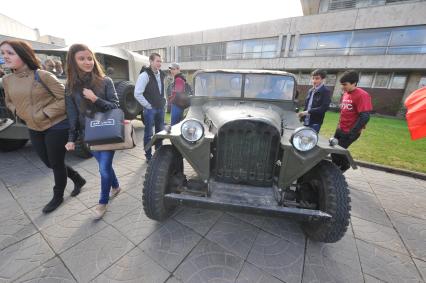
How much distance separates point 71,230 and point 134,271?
1.02 m

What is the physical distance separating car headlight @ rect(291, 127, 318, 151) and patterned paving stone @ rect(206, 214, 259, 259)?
3.83ft

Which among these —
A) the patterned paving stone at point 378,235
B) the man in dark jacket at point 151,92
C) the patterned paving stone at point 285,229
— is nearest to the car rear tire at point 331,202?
the patterned paving stone at point 285,229

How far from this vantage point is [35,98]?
2.16m

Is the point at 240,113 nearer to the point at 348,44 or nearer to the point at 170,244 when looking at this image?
the point at 170,244

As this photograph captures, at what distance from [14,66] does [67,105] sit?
64 centimetres

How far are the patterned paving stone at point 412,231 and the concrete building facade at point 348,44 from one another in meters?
18.9

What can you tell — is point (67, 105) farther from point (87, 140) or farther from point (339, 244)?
point (339, 244)

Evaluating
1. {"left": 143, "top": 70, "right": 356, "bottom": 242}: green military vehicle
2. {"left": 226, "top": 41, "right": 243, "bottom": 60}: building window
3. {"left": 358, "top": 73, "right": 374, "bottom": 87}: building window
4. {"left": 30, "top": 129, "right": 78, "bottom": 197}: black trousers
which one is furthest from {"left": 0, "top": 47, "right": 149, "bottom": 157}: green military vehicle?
{"left": 358, "top": 73, "right": 374, "bottom": 87}: building window

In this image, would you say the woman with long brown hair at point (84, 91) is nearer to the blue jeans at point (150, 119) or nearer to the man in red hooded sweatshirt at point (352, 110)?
the blue jeans at point (150, 119)

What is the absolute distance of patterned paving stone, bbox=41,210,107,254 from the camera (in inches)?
79.1

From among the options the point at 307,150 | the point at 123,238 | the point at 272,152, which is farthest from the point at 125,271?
the point at 307,150

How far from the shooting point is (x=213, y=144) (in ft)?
7.45

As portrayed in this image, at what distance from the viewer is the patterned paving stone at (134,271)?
1.68 metres

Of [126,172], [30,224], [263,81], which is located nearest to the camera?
[30,224]
